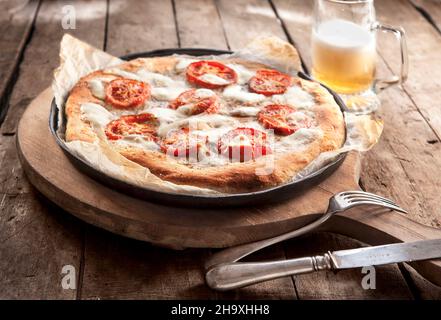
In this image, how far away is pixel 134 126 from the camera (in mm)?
2031

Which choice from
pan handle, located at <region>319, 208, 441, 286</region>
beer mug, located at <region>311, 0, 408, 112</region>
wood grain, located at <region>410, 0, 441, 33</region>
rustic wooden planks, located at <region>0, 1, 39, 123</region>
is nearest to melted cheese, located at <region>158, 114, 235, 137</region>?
pan handle, located at <region>319, 208, 441, 286</region>

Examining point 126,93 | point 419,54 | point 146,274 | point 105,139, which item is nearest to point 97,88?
point 126,93

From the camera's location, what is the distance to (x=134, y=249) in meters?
1.69

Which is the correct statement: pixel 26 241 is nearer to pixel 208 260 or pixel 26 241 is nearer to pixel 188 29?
pixel 208 260

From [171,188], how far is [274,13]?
2.17 m

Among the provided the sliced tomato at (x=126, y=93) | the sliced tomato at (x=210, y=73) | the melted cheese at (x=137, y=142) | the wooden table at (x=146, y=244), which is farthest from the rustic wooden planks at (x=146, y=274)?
the sliced tomato at (x=210, y=73)

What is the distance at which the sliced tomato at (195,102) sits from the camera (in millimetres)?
2119

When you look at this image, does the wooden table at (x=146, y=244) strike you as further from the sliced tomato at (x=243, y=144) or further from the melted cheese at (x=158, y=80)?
the melted cheese at (x=158, y=80)

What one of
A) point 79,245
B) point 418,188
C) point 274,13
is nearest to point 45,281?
point 79,245

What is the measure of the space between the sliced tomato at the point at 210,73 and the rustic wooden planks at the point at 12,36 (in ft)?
2.53

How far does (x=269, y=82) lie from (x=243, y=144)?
0.52 meters

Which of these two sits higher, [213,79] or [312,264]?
[312,264]

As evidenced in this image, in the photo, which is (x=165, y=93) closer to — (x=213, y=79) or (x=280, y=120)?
(x=213, y=79)

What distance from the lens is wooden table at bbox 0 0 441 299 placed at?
1.56 metres
